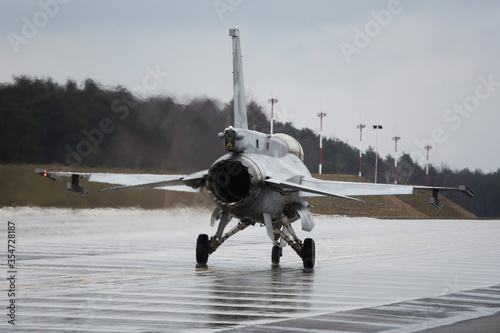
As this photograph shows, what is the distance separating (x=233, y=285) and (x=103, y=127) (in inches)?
857

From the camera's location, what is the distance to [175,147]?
38.6 meters

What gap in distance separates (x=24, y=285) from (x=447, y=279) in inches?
413

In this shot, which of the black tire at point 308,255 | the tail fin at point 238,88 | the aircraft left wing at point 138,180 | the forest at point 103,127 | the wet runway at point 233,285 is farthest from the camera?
the forest at point 103,127

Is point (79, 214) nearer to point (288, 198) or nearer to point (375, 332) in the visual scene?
point (288, 198)

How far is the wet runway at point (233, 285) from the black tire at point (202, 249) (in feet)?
1.70

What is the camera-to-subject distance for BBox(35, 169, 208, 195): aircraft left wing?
2217cm

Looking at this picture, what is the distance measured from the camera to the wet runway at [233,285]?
12.8m

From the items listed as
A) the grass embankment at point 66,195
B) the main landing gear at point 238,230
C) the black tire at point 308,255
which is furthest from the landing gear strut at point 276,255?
the grass embankment at point 66,195

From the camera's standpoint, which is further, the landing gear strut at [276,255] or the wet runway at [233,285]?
the landing gear strut at [276,255]

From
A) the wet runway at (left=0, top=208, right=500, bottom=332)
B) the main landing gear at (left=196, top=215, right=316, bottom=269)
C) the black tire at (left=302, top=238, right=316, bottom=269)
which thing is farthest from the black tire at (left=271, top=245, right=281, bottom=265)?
the black tire at (left=302, top=238, right=316, bottom=269)

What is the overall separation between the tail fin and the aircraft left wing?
2015mm

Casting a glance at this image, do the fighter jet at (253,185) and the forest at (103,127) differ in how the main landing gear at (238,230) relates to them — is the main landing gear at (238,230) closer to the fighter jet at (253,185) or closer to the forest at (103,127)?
the fighter jet at (253,185)

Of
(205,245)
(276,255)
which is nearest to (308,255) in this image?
(276,255)

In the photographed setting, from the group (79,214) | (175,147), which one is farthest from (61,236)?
(175,147)
